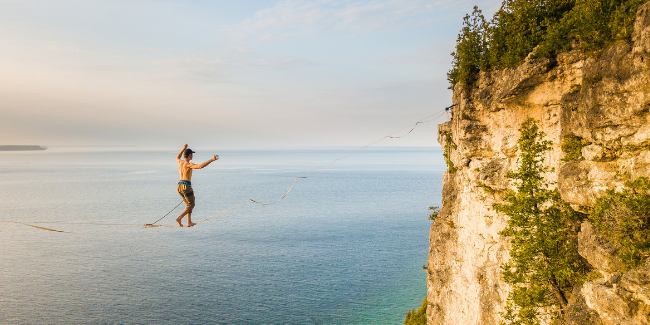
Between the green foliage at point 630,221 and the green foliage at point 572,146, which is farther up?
the green foliage at point 572,146

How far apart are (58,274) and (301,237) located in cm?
3580

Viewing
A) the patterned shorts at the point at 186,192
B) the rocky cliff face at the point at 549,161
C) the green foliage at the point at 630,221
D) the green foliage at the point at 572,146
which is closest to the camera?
the green foliage at the point at 630,221

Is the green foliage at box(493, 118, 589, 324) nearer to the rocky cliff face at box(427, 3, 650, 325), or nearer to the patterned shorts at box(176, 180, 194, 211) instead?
the rocky cliff face at box(427, 3, 650, 325)

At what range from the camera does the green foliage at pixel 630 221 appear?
965cm

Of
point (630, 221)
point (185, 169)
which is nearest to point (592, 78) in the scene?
point (630, 221)

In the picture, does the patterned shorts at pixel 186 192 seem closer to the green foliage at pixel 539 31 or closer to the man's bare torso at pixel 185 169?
the man's bare torso at pixel 185 169

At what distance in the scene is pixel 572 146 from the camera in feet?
40.4

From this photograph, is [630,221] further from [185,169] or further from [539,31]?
[185,169]

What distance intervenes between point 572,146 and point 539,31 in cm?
475

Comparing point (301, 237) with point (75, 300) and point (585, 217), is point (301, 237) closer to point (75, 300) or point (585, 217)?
point (75, 300)

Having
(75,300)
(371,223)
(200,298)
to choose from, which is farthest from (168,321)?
(371,223)

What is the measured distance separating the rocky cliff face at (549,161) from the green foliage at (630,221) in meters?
0.35

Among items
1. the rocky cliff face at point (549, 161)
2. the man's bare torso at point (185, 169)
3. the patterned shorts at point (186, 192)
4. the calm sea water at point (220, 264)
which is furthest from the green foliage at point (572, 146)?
the calm sea water at point (220, 264)

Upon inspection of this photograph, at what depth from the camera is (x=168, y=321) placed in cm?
3719
